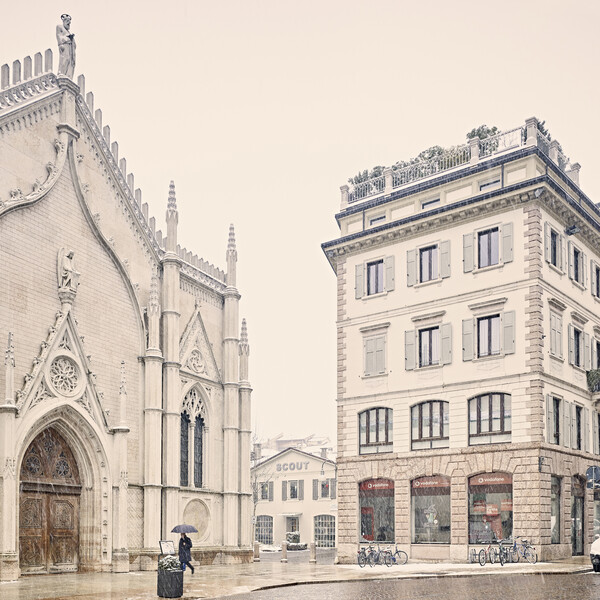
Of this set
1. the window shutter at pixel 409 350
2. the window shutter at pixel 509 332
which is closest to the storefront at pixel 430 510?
the window shutter at pixel 409 350

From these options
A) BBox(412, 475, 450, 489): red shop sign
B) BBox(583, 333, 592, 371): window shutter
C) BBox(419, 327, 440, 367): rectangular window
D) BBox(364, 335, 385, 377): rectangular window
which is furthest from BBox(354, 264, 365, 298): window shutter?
BBox(583, 333, 592, 371): window shutter

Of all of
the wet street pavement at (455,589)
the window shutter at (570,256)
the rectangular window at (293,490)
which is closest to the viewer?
the wet street pavement at (455,589)

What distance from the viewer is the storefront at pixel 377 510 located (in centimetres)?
4056

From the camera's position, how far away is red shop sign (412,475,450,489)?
128 ft

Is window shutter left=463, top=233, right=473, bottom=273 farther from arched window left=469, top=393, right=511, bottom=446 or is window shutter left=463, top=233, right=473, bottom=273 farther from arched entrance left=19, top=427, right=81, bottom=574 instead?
arched entrance left=19, top=427, right=81, bottom=574

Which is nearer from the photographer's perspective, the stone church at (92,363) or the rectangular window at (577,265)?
the stone church at (92,363)

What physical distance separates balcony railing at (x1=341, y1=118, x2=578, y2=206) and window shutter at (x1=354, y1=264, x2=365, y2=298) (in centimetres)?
364

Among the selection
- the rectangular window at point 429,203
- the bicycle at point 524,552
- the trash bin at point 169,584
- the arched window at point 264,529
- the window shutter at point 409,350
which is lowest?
the arched window at point 264,529

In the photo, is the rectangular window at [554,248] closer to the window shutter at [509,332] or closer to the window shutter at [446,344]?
the window shutter at [509,332]

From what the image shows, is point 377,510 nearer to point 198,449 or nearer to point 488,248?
point 198,449

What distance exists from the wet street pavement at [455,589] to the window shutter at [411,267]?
1629 cm

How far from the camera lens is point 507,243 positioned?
38.2m

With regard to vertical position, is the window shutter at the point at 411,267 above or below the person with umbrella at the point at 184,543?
above

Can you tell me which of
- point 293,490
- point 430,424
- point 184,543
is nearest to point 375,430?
point 430,424
